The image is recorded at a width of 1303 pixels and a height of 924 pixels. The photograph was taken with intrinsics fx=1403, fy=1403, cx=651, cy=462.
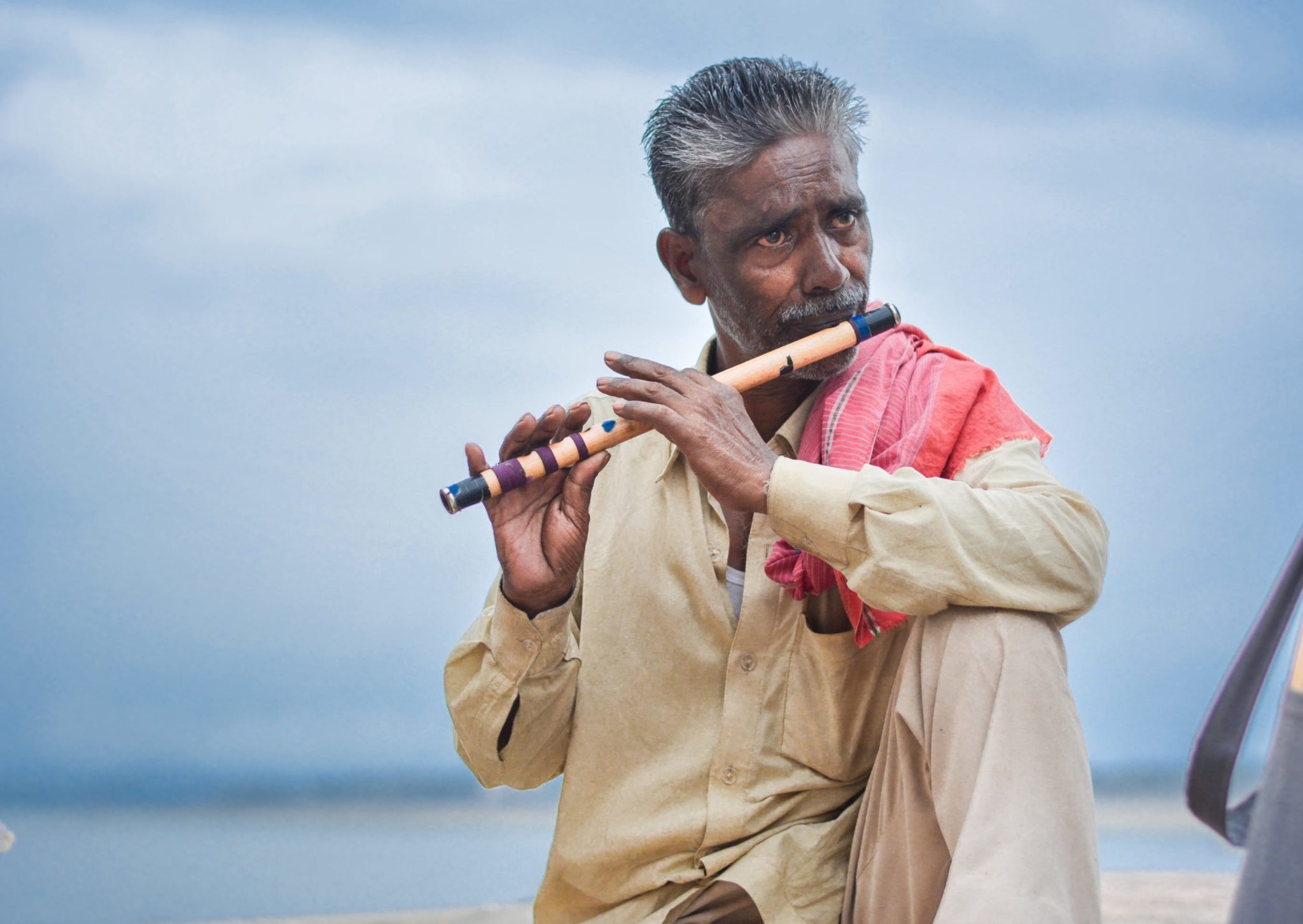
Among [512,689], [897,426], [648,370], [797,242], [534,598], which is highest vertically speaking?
[797,242]

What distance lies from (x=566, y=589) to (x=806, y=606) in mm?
285

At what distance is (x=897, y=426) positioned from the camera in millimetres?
1639

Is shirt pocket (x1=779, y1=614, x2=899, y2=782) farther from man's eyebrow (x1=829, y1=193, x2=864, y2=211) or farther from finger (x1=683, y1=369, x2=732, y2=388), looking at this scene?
man's eyebrow (x1=829, y1=193, x2=864, y2=211)

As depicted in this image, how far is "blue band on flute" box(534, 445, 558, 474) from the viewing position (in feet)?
5.27

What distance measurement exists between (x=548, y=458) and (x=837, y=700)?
1.44ft

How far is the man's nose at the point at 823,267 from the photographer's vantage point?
1.72 meters

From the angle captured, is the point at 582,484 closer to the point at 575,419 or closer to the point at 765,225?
the point at 575,419

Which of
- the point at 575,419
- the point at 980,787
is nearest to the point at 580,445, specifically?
the point at 575,419

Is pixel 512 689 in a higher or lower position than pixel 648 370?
lower

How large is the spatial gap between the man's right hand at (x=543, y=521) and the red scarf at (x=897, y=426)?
23 centimetres

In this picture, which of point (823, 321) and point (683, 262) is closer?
point (823, 321)

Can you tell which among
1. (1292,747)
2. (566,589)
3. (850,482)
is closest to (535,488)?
(566,589)

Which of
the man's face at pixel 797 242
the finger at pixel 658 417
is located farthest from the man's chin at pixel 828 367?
the finger at pixel 658 417

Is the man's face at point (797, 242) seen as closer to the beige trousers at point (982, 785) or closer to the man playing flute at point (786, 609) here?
the man playing flute at point (786, 609)
